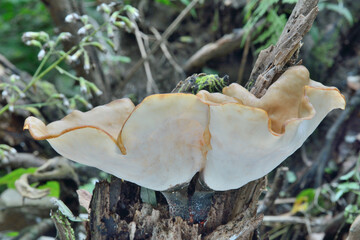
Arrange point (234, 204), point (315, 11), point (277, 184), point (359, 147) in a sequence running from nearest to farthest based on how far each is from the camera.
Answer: point (315, 11) < point (234, 204) < point (277, 184) < point (359, 147)

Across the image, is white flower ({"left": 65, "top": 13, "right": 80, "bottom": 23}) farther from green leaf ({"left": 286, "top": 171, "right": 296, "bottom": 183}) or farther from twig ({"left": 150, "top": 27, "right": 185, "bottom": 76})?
green leaf ({"left": 286, "top": 171, "right": 296, "bottom": 183})

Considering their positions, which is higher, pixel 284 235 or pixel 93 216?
pixel 93 216

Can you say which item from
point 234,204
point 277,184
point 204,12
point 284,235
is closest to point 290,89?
point 234,204

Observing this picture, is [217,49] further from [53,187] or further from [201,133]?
[201,133]

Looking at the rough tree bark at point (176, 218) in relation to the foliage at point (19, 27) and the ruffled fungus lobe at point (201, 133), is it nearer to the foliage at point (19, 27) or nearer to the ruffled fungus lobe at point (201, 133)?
the ruffled fungus lobe at point (201, 133)

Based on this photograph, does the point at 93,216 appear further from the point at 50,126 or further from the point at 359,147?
the point at 359,147

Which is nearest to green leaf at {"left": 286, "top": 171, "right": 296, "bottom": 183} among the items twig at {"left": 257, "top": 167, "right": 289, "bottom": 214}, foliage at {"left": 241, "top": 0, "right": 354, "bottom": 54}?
twig at {"left": 257, "top": 167, "right": 289, "bottom": 214}

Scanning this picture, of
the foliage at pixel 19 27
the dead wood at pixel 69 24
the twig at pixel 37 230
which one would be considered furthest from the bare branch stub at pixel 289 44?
the foliage at pixel 19 27

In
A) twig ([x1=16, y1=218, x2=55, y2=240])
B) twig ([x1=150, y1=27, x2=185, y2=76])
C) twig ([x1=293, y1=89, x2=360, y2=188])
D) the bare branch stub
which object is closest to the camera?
the bare branch stub
